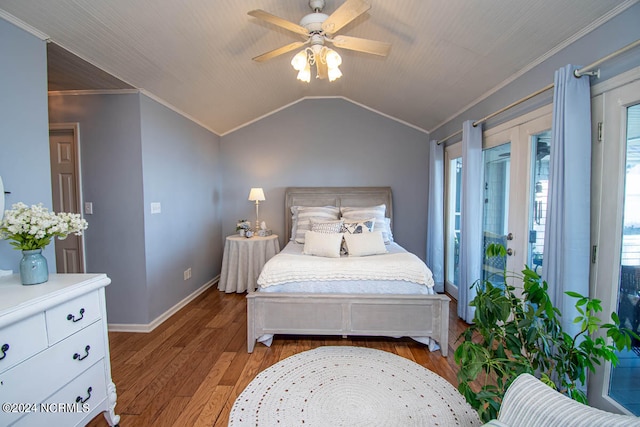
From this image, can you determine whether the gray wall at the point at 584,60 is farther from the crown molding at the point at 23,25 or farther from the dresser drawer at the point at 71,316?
the crown molding at the point at 23,25

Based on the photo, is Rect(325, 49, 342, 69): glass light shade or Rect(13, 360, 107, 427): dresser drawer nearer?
Rect(13, 360, 107, 427): dresser drawer

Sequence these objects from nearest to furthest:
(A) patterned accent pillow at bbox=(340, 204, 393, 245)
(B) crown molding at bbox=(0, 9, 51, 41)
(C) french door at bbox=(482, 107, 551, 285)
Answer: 1. (B) crown molding at bbox=(0, 9, 51, 41)
2. (C) french door at bbox=(482, 107, 551, 285)
3. (A) patterned accent pillow at bbox=(340, 204, 393, 245)

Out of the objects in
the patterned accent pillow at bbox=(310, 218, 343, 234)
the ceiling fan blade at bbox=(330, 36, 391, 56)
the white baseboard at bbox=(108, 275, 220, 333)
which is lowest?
the white baseboard at bbox=(108, 275, 220, 333)

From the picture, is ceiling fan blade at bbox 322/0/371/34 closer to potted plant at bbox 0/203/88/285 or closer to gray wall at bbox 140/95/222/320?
potted plant at bbox 0/203/88/285

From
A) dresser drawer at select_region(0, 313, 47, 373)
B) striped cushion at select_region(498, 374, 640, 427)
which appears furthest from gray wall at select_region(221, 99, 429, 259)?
striped cushion at select_region(498, 374, 640, 427)

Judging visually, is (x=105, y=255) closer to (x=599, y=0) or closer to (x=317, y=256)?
(x=317, y=256)

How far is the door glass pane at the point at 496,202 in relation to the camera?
2742 millimetres

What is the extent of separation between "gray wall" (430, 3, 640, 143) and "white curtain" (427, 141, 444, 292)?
4.00 feet

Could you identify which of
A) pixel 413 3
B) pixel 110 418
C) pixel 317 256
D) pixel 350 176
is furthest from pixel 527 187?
pixel 110 418

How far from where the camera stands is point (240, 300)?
3.85m

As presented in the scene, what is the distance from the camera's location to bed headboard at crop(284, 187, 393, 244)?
4512 mm

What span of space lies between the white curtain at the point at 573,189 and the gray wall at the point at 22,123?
3.28 m

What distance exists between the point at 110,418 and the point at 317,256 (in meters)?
1.96

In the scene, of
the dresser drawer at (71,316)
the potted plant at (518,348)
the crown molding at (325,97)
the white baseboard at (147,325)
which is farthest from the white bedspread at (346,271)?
the crown molding at (325,97)
